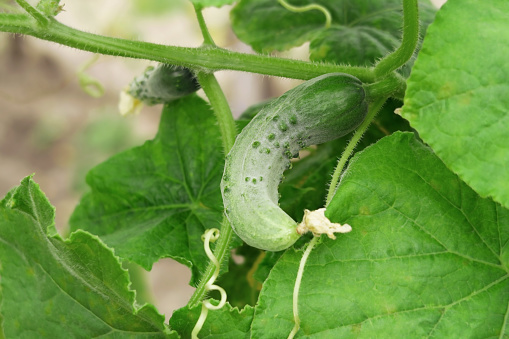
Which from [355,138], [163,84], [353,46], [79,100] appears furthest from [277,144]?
[79,100]

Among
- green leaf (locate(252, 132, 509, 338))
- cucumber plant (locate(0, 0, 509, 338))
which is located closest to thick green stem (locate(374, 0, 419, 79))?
cucumber plant (locate(0, 0, 509, 338))

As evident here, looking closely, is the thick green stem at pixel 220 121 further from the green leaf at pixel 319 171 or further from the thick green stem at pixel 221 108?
the green leaf at pixel 319 171

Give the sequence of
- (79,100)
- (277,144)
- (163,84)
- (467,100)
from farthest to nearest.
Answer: (79,100), (163,84), (277,144), (467,100)

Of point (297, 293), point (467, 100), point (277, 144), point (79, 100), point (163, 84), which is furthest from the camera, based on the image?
point (79, 100)

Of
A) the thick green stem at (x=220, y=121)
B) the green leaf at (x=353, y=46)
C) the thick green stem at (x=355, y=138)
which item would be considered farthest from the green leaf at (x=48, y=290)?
the green leaf at (x=353, y=46)

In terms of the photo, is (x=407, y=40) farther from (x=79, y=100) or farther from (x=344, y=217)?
(x=79, y=100)

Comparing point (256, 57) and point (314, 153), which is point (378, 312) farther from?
point (314, 153)
